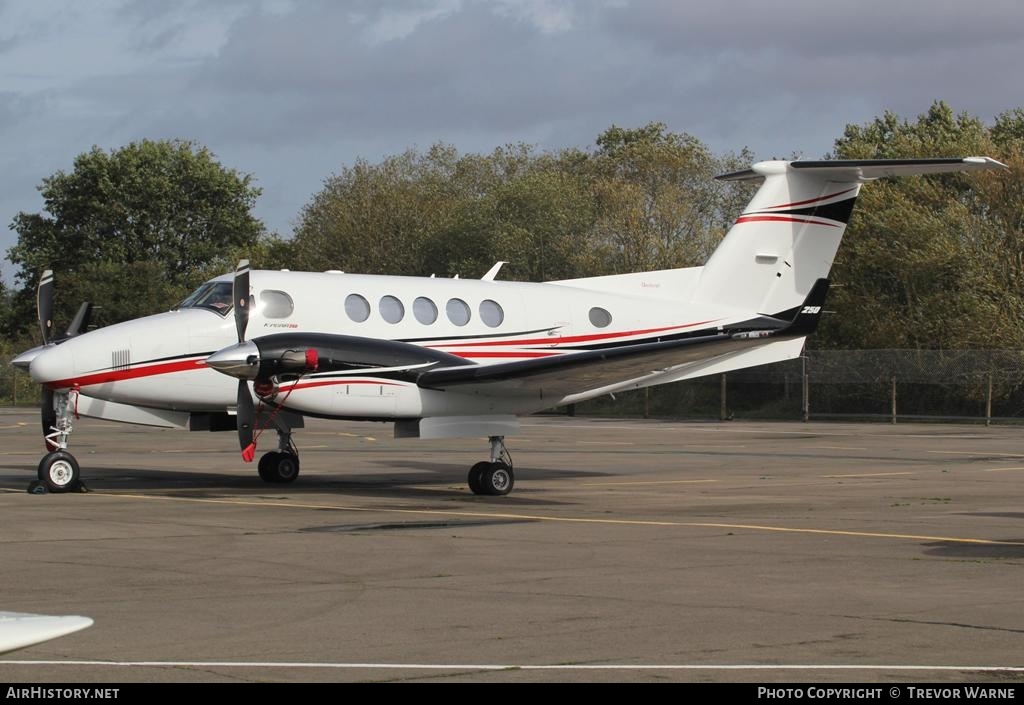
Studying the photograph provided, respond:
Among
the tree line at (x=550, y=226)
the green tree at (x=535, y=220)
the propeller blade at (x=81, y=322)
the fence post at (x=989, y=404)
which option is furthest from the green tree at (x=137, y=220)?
the propeller blade at (x=81, y=322)

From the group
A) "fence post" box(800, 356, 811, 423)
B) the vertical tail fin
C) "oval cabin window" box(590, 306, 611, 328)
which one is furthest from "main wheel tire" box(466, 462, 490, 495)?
"fence post" box(800, 356, 811, 423)

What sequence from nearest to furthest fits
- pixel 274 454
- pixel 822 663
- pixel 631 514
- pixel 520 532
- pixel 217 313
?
pixel 822 663, pixel 520 532, pixel 631 514, pixel 217 313, pixel 274 454

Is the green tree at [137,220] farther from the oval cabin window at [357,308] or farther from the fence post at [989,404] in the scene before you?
the oval cabin window at [357,308]

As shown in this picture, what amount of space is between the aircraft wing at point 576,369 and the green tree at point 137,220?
2270 inches

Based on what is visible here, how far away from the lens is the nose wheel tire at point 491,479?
1814 centimetres

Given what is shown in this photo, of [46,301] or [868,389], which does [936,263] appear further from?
[46,301]

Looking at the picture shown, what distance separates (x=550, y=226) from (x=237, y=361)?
4846cm

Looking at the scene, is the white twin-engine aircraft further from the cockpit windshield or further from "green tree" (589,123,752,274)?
"green tree" (589,123,752,274)

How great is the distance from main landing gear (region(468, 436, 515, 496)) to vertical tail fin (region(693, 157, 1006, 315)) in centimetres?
493

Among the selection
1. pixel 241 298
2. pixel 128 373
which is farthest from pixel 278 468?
pixel 241 298

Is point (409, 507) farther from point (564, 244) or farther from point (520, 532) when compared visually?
point (564, 244)
